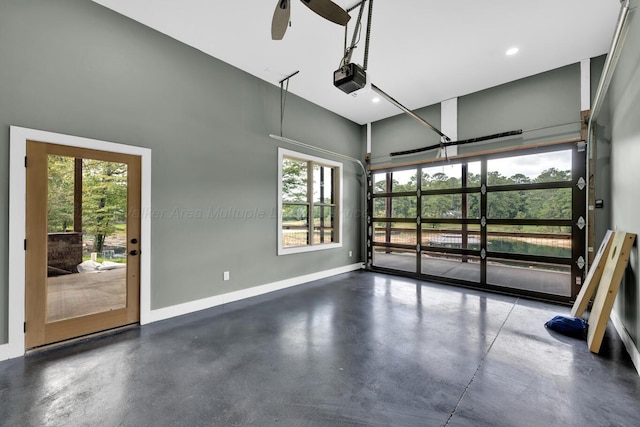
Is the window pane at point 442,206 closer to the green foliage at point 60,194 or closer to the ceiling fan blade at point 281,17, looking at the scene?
the ceiling fan blade at point 281,17

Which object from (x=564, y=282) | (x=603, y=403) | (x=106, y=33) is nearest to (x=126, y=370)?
(x=106, y=33)

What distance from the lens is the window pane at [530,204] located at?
168 inches

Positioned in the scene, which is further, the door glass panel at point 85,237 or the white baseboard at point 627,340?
the door glass panel at point 85,237

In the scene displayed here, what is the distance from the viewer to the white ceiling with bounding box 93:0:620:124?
303cm

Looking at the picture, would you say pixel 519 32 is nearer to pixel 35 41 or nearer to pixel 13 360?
pixel 35 41

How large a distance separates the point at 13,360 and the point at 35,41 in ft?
10.3

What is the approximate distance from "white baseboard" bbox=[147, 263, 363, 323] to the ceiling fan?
3.56 m

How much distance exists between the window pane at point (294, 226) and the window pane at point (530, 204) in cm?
358

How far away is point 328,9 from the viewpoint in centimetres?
191

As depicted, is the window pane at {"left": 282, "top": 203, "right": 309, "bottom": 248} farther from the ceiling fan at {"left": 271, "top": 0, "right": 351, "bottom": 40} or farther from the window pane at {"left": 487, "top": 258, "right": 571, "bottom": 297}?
the window pane at {"left": 487, "top": 258, "right": 571, "bottom": 297}

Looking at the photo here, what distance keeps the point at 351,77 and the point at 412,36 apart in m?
1.66

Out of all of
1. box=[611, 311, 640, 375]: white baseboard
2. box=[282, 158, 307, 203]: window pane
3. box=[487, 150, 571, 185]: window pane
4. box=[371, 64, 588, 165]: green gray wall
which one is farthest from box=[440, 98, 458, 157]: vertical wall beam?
box=[611, 311, 640, 375]: white baseboard

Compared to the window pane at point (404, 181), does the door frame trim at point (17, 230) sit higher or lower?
lower

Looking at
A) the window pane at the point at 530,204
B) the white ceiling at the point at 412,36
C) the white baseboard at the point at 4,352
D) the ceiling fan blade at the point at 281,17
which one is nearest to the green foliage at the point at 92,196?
the white baseboard at the point at 4,352
